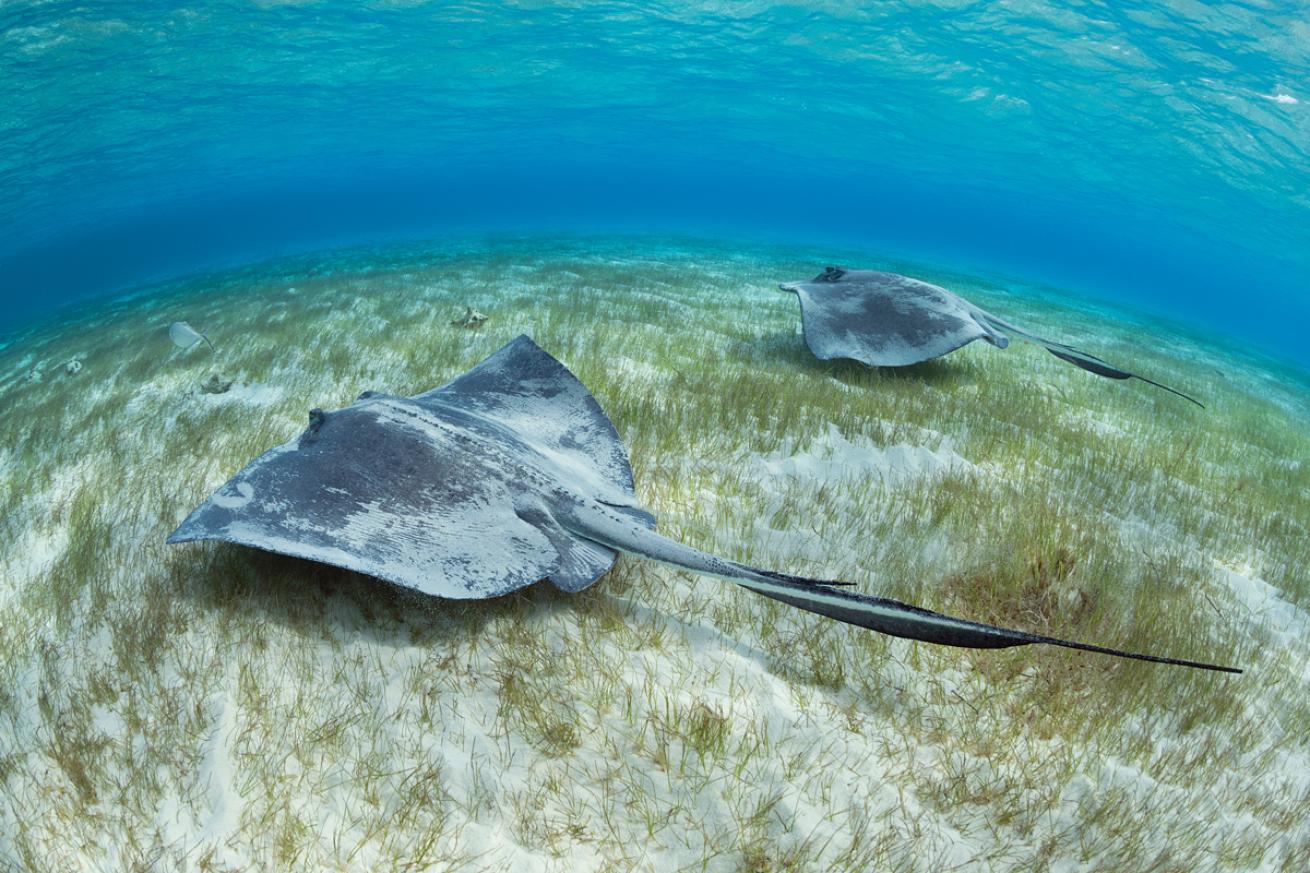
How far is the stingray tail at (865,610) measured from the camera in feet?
5.91

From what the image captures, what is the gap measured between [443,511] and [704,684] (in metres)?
1.41

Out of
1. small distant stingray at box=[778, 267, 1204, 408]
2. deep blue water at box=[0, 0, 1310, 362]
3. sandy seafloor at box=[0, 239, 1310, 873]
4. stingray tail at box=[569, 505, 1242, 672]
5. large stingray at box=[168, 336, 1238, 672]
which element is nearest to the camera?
stingray tail at box=[569, 505, 1242, 672]

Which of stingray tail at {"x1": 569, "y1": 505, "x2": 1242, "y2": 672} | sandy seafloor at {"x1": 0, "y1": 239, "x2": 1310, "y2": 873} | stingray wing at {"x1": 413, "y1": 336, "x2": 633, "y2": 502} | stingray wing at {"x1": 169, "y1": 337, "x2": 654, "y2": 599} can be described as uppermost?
stingray tail at {"x1": 569, "y1": 505, "x2": 1242, "y2": 672}

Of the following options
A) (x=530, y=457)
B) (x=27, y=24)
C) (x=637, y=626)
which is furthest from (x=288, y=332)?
(x=27, y=24)

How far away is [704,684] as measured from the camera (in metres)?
2.67

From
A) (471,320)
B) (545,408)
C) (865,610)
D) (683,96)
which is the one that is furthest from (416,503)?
(683,96)

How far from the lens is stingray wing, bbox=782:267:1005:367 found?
22.1 ft

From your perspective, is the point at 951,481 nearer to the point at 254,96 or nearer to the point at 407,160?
the point at 254,96

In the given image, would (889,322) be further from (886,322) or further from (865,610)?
(865,610)

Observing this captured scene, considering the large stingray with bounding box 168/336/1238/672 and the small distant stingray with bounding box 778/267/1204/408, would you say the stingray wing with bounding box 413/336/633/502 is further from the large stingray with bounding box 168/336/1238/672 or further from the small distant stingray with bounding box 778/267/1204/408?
the small distant stingray with bounding box 778/267/1204/408

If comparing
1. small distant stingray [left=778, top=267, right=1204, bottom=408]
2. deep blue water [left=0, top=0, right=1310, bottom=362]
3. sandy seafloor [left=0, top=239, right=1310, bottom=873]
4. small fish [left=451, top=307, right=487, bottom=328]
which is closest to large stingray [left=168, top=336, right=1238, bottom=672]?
sandy seafloor [left=0, top=239, right=1310, bottom=873]

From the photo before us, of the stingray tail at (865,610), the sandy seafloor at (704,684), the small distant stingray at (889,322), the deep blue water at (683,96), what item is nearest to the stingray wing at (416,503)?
the sandy seafloor at (704,684)

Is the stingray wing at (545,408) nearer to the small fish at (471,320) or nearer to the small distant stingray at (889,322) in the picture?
the small distant stingray at (889,322)

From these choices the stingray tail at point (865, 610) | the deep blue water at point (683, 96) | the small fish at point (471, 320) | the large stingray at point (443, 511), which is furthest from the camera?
the deep blue water at point (683, 96)
